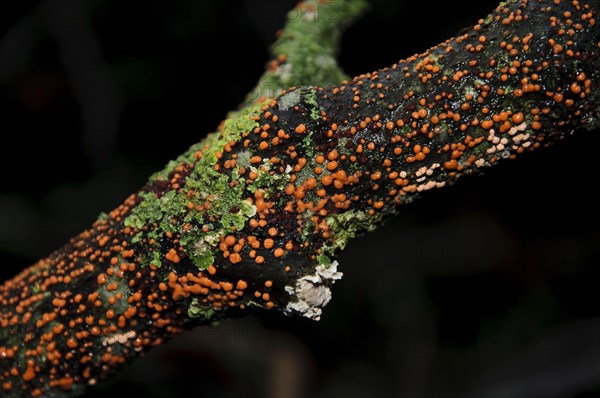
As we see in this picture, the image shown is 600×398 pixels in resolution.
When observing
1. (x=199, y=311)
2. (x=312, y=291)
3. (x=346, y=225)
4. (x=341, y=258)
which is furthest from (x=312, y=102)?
(x=341, y=258)

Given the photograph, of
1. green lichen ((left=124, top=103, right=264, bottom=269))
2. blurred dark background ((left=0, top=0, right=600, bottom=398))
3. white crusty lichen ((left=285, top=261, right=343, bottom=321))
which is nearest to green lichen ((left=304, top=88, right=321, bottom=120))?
green lichen ((left=124, top=103, right=264, bottom=269))

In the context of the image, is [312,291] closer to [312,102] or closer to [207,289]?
[207,289]

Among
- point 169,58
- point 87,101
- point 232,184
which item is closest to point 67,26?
point 87,101

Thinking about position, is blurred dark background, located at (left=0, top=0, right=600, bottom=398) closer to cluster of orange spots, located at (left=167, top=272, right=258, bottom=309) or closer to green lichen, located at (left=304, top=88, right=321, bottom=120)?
green lichen, located at (left=304, top=88, right=321, bottom=120)

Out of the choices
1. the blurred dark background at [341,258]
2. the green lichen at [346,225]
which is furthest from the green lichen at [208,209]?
the blurred dark background at [341,258]

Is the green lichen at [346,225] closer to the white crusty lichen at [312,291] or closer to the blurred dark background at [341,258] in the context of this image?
the white crusty lichen at [312,291]

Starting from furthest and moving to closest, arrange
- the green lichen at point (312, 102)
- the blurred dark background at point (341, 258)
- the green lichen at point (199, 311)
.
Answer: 1. the blurred dark background at point (341, 258)
2. the green lichen at point (199, 311)
3. the green lichen at point (312, 102)
